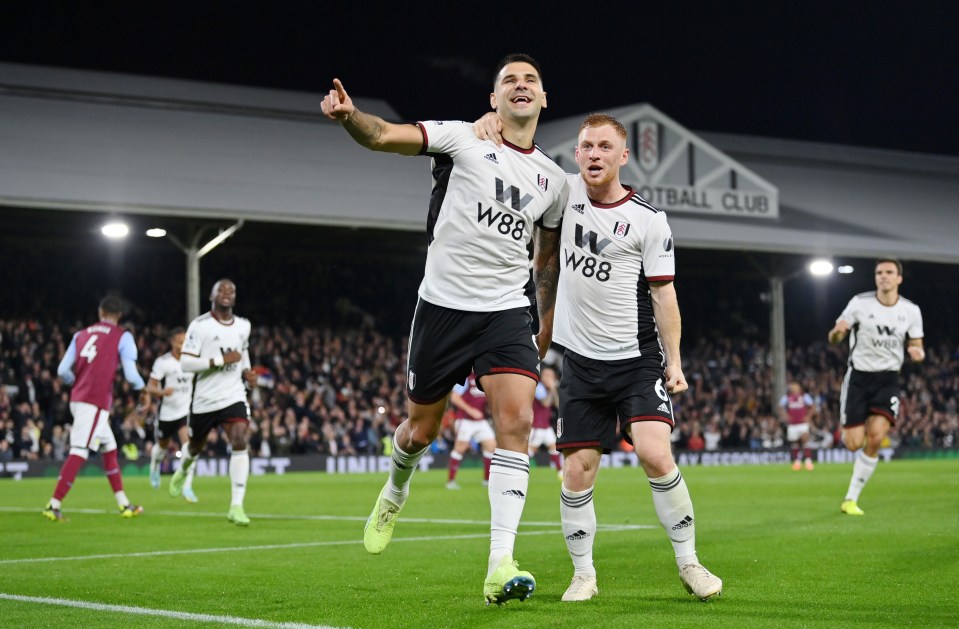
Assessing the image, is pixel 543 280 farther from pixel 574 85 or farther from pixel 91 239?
pixel 574 85

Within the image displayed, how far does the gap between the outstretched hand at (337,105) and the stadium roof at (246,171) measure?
22.7 metres

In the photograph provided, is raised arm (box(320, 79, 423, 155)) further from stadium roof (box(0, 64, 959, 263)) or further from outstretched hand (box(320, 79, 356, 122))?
stadium roof (box(0, 64, 959, 263))

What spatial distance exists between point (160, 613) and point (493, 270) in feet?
7.63

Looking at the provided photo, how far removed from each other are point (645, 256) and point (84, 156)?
80.9 feet

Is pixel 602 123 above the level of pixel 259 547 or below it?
above

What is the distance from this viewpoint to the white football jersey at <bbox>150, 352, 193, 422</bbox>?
19.1m

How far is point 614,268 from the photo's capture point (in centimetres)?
695

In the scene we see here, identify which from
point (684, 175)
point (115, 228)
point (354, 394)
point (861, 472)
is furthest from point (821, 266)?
point (861, 472)

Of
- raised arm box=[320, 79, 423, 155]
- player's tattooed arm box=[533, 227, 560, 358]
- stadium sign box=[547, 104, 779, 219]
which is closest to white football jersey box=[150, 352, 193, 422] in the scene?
player's tattooed arm box=[533, 227, 560, 358]

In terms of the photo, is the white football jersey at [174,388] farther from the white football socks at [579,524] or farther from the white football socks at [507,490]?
the white football socks at [507,490]

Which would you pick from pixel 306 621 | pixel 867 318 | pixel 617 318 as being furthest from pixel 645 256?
pixel 867 318

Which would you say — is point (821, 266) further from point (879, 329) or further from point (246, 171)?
point (879, 329)

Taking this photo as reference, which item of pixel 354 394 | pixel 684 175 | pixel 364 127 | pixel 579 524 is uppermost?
pixel 684 175

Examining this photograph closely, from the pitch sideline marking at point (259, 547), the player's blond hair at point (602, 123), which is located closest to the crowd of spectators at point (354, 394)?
the pitch sideline marking at point (259, 547)
